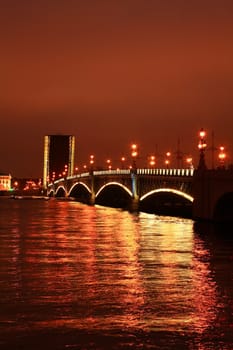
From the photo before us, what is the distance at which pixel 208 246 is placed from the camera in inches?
1973

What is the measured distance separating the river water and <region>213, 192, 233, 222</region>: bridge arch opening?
2256 centimetres

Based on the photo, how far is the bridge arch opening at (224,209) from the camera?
7581 centimetres

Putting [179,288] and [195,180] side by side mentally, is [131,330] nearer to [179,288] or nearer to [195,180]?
[179,288]

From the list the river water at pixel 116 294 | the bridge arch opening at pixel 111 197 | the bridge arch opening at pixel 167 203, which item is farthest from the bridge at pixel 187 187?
the river water at pixel 116 294

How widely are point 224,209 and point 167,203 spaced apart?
241ft

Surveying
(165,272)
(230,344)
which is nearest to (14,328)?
(230,344)

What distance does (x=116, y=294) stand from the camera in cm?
2906

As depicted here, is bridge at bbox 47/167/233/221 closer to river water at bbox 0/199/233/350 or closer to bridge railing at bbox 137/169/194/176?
bridge railing at bbox 137/169/194/176

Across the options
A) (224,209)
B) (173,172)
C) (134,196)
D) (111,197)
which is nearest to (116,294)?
(224,209)

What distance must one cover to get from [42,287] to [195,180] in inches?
2010

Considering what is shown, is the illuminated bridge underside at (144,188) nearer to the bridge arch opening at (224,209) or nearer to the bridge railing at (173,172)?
the bridge railing at (173,172)

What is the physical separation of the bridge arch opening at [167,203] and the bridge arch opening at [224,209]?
19.9ft

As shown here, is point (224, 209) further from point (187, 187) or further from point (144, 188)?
point (144, 188)

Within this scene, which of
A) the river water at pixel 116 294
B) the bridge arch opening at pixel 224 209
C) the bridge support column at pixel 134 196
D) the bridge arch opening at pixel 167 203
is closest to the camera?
the river water at pixel 116 294
